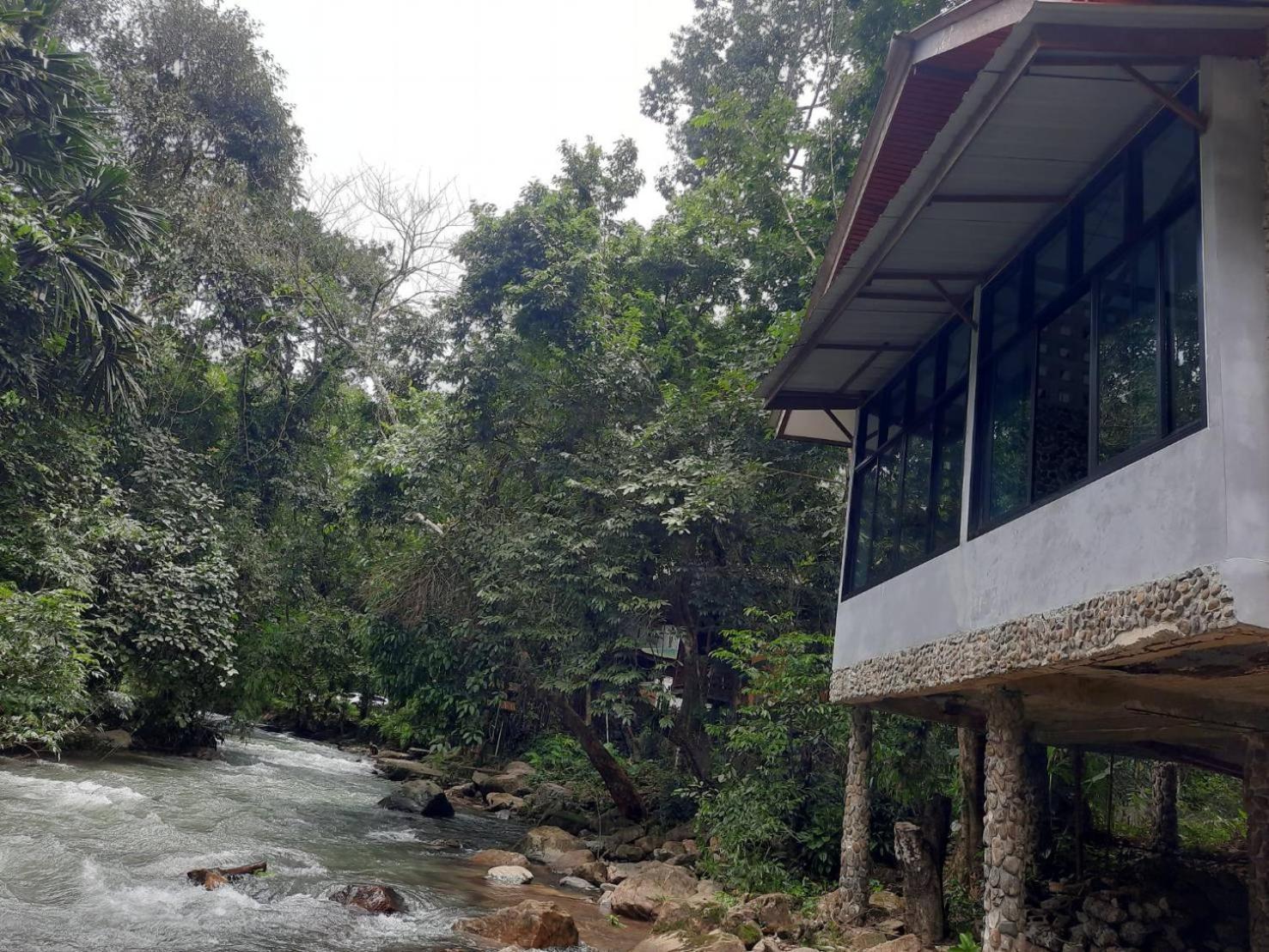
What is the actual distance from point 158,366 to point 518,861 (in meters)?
12.1

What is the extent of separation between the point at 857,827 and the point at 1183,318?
23.0 feet

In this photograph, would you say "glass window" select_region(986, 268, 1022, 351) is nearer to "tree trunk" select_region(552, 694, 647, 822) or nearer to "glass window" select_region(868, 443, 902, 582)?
"glass window" select_region(868, 443, 902, 582)

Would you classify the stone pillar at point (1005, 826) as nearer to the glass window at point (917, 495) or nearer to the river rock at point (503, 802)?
the glass window at point (917, 495)

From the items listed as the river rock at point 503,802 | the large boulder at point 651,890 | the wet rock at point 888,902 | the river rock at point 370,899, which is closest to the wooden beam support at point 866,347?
the wet rock at point 888,902

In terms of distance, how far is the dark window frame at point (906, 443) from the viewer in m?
8.05

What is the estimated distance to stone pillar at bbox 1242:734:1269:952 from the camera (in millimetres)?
6949

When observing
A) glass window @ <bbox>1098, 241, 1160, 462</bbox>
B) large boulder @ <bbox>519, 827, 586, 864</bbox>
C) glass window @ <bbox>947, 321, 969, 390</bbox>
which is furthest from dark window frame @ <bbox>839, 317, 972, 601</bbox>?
large boulder @ <bbox>519, 827, 586, 864</bbox>

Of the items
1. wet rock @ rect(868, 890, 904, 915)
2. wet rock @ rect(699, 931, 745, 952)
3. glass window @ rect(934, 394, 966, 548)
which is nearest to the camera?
glass window @ rect(934, 394, 966, 548)

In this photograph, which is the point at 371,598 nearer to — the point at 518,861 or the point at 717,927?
the point at 518,861

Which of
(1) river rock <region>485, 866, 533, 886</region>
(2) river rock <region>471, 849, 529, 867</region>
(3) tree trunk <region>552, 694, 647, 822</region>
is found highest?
(3) tree trunk <region>552, 694, 647, 822</region>

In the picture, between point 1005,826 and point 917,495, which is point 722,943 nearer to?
point 1005,826

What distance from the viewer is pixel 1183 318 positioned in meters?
4.83

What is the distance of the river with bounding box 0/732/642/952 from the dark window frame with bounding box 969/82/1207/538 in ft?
22.0

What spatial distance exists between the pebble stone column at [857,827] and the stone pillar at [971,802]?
140 cm
